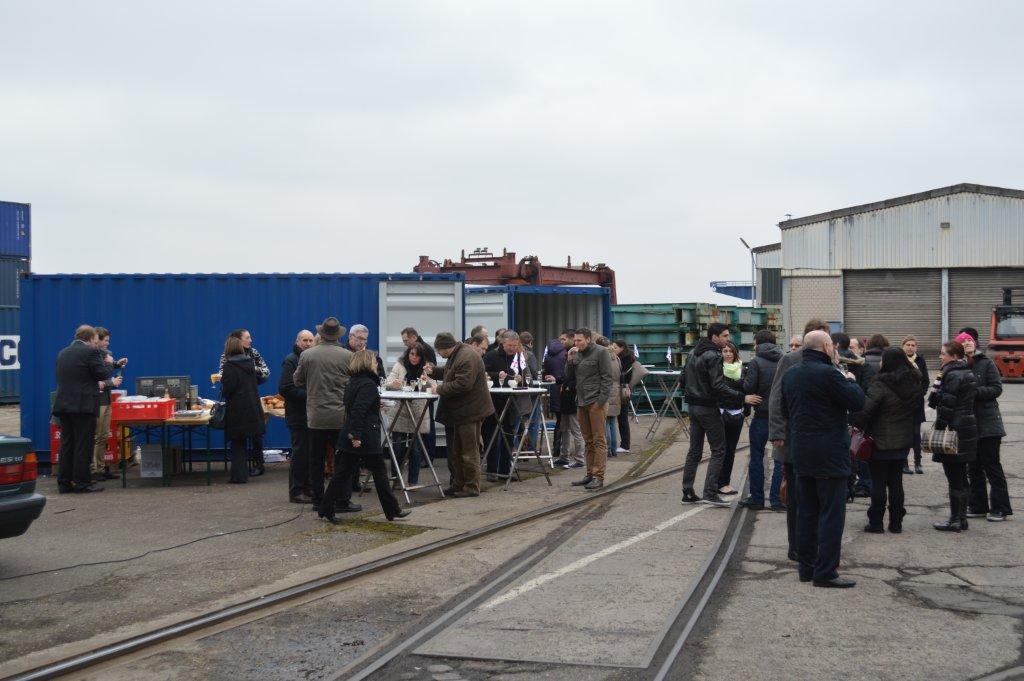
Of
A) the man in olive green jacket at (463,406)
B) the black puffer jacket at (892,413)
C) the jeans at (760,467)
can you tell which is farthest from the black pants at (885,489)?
the man in olive green jacket at (463,406)

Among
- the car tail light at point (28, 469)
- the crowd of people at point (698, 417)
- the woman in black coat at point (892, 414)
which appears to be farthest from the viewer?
the woman in black coat at point (892, 414)

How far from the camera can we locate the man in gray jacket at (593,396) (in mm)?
11633

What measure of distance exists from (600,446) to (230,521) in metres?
4.22

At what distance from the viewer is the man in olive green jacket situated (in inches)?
439

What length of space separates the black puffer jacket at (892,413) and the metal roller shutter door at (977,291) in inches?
1370

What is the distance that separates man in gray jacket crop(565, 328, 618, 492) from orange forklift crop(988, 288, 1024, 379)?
1003 inches

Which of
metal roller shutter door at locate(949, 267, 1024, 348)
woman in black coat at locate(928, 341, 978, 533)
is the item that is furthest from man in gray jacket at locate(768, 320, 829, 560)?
metal roller shutter door at locate(949, 267, 1024, 348)

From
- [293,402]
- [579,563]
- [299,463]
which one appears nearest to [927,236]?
[293,402]

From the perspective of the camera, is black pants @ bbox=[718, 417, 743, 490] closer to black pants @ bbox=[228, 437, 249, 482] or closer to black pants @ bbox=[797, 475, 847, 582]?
black pants @ bbox=[797, 475, 847, 582]

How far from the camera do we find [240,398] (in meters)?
12.7

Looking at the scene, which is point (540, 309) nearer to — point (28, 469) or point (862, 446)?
point (862, 446)

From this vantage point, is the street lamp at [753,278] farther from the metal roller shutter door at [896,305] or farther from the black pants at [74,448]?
the black pants at [74,448]

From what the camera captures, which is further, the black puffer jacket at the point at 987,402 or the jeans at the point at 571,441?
the jeans at the point at 571,441

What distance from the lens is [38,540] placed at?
30.5 ft
